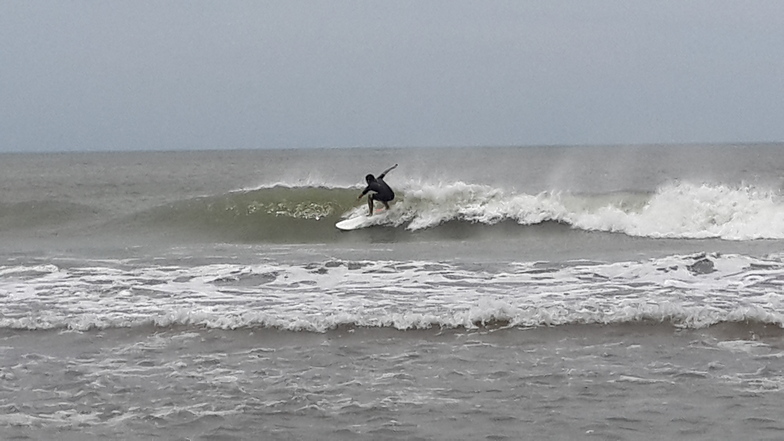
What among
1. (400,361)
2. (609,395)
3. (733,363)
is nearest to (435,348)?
(400,361)

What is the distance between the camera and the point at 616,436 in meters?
5.23

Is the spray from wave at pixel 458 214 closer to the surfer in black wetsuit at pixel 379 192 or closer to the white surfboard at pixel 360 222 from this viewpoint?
the white surfboard at pixel 360 222

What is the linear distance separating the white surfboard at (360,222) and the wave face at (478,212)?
0.58 ft

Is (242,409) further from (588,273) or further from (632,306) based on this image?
(588,273)

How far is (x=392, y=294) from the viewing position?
992 cm

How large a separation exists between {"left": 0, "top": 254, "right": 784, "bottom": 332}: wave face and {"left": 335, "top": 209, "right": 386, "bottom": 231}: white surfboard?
5517 mm

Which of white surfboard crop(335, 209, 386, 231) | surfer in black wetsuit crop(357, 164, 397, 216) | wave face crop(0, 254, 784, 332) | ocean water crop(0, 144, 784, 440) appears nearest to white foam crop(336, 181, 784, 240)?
white surfboard crop(335, 209, 386, 231)

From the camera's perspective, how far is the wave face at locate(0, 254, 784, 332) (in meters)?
8.41

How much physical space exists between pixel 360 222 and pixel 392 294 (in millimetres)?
8554

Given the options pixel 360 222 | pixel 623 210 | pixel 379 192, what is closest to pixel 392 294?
pixel 379 192

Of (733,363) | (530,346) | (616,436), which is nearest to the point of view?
(616,436)

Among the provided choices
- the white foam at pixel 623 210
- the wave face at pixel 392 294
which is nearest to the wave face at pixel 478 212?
the white foam at pixel 623 210

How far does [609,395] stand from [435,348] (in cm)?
191

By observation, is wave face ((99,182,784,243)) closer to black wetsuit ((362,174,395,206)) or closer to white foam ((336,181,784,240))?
white foam ((336,181,784,240))
